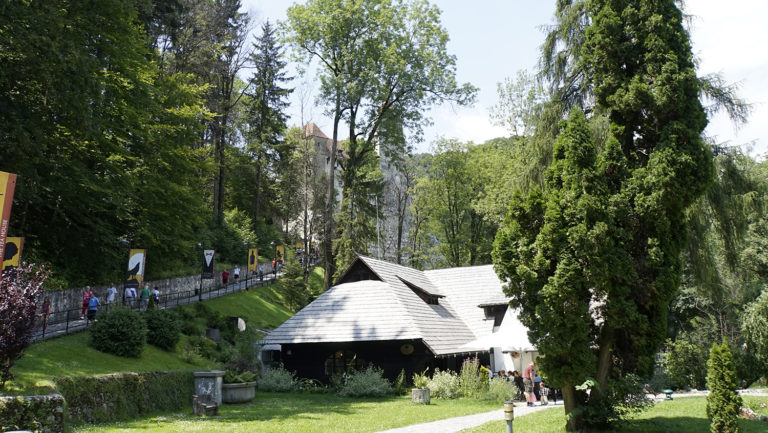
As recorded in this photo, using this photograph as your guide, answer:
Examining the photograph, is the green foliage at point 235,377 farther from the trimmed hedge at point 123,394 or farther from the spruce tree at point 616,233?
the spruce tree at point 616,233

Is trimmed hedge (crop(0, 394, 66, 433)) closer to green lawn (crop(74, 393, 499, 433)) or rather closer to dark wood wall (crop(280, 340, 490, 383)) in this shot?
green lawn (crop(74, 393, 499, 433))

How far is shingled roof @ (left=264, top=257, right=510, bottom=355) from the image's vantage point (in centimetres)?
2575

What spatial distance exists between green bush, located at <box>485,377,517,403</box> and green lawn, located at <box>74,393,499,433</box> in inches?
17.3

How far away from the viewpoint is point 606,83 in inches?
605

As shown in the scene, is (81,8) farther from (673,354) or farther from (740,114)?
(673,354)

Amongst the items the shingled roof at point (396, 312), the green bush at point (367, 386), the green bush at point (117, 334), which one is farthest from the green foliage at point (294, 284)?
the green bush at point (117, 334)

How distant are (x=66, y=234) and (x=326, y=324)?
40.8 feet

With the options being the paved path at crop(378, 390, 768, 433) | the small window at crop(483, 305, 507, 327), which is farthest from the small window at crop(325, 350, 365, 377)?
the paved path at crop(378, 390, 768, 433)

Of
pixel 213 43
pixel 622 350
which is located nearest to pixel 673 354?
pixel 622 350

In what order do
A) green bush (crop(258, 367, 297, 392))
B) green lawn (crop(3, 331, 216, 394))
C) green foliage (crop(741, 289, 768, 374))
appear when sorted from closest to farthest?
green lawn (crop(3, 331, 216, 394)) < green foliage (crop(741, 289, 768, 374)) < green bush (crop(258, 367, 297, 392))

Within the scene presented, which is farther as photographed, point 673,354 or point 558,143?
point 673,354

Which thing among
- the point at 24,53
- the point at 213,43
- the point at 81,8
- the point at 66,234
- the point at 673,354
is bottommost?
the point at 673,354

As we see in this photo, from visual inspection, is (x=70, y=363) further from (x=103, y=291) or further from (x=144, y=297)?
(x=144, y=297)

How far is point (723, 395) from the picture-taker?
1220cm
